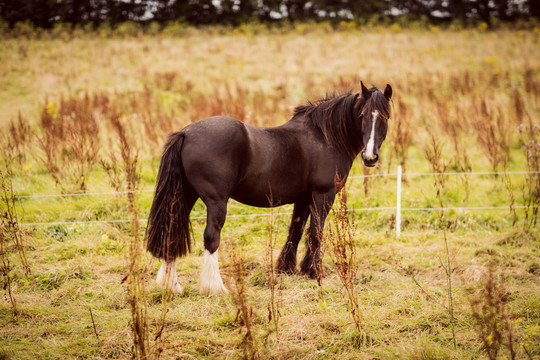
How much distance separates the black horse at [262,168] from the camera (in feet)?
12.7

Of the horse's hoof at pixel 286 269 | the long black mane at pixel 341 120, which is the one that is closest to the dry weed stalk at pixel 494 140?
the long black mane at pixel 341 120

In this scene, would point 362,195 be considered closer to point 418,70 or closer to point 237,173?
point 237,173

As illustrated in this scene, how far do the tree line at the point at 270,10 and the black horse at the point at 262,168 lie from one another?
67.4 feet

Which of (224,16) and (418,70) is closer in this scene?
(418,70)

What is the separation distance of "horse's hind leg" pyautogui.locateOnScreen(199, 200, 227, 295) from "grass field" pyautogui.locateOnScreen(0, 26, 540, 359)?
0.44 feet

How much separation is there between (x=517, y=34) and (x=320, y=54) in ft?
35.6

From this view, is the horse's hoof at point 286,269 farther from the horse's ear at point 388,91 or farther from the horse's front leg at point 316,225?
the horse's ear at point 388,91

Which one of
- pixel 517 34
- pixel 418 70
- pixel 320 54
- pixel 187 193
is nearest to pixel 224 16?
pixel 320 54

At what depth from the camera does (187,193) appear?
4.14m

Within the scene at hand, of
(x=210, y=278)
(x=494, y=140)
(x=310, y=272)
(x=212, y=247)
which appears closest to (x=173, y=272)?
(x=210, y=278)

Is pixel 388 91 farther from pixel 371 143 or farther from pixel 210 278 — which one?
pixel 210 278

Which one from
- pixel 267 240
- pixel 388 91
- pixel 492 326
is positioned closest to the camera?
pixel 492 326

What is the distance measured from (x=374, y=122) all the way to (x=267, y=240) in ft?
7.28

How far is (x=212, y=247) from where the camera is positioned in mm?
3939
